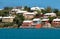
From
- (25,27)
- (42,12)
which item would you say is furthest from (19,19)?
(42,12)

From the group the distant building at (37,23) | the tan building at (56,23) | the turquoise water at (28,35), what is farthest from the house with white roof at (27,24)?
the turquoise water at (28,35)

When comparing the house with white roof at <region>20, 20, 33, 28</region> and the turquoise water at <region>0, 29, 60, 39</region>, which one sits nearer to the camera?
the turquoise water at <region>0, 29, 60, 39</region>

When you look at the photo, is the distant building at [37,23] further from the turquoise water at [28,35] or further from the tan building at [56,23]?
the turquoise water at [28,35]

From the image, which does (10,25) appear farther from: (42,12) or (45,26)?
(42,12)

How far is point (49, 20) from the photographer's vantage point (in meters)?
27.5

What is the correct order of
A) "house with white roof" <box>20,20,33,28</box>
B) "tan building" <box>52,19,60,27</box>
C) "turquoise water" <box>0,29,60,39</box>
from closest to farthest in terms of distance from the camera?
1. "turquoise water" <box>0,29,60,39</box>
2. "tan building" <box>52,19,60,27</box>
3. "house with white roof" <box>20,20,33,28</box>

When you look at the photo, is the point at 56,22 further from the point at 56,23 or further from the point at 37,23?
the point at 37,23

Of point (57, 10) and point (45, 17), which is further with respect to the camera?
point (57, 10)

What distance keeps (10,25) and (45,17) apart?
4178 millimetres

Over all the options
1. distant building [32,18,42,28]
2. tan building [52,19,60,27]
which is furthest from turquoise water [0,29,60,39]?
distant building [32,18,42,28]

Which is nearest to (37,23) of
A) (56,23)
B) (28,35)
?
(56,23)

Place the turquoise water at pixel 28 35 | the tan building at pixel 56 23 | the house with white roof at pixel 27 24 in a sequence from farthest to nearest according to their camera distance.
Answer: the house with white roof at pixel 27 24 < the tan building at pixel 56 23 < the turquoise water at pixel 28 35

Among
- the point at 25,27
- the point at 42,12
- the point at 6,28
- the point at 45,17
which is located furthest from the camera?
the point at 42,12

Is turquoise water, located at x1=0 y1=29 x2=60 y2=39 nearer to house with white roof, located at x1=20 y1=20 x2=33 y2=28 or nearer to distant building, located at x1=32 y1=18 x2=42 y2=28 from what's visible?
house with white roof, located at x1=20 y1=20 x2=33 y2=28
